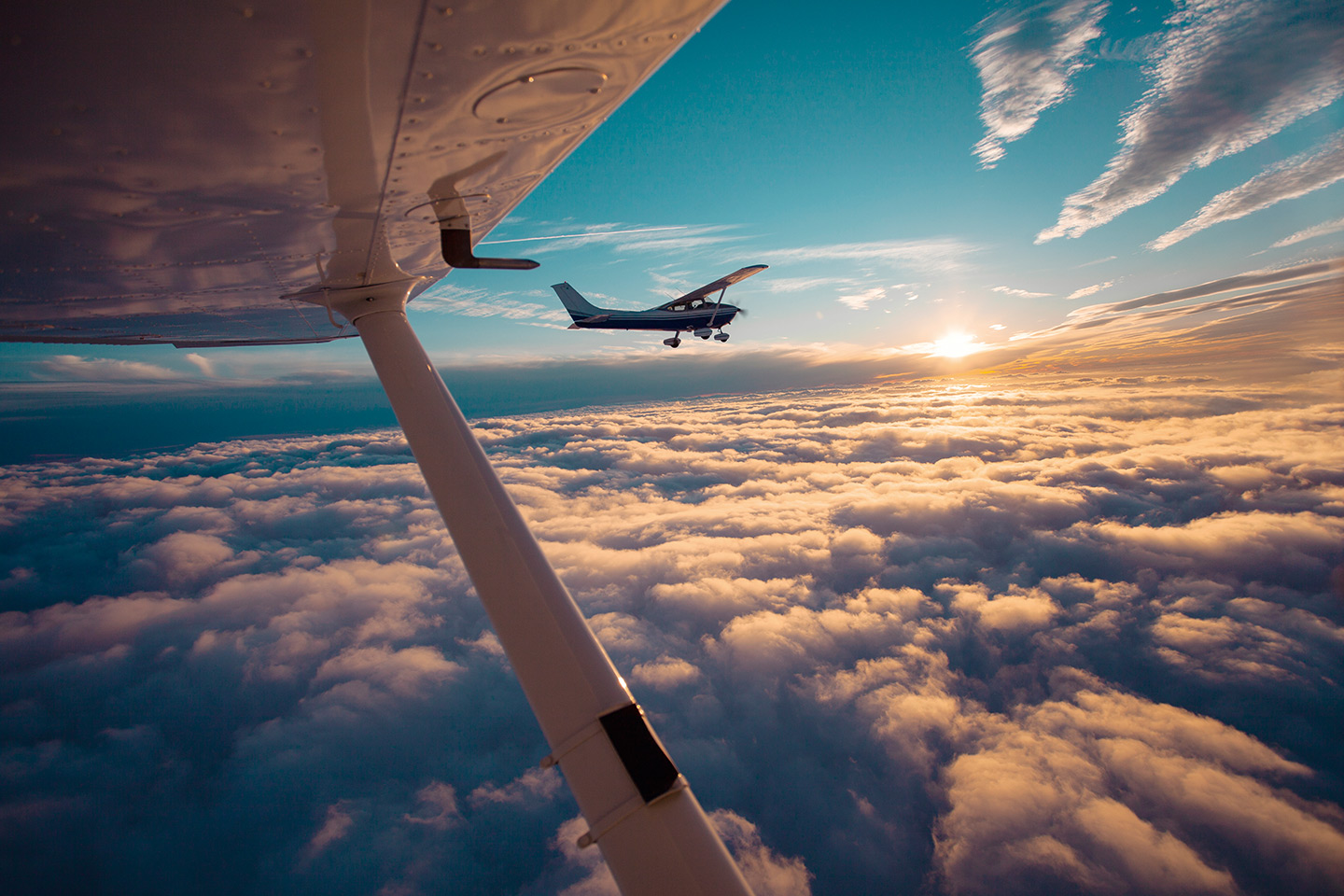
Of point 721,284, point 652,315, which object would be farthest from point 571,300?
point 721,284

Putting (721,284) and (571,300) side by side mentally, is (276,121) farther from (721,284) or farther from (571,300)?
(571,300)

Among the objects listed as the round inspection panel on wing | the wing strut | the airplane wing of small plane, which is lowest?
the wing strut

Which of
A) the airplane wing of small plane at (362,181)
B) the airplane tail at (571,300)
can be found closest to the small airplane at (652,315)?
the airplane tail at (571,300)

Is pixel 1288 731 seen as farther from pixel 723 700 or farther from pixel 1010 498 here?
pixel 723 700

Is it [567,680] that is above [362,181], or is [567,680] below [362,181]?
below

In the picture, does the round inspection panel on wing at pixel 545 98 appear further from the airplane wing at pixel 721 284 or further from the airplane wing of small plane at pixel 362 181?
the airplane wing at pixel 721 284

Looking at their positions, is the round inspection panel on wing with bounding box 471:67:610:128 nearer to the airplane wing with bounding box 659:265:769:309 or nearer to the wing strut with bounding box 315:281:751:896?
the wing strut with bounding box 315:281:751:896

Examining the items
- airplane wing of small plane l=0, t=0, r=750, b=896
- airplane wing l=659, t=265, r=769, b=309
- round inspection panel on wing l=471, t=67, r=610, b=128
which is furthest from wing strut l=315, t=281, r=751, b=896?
airplane wing l=659, t=265, r=769, b=309
